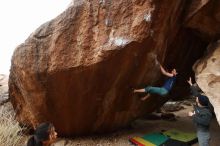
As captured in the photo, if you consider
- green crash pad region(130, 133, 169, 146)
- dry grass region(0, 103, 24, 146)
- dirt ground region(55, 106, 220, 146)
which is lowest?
dirt ground region(55, 106, 220, 146)

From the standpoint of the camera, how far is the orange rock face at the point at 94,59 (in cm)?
564

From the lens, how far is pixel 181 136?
6.63m

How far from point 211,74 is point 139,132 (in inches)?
77.9

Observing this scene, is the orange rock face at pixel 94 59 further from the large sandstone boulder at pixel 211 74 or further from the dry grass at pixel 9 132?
the large sandstone boulder at pixel 211 74

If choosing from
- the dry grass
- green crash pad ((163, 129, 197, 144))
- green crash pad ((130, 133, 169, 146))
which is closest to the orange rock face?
the dry grass

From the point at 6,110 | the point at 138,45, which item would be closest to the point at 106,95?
the point at 138,45

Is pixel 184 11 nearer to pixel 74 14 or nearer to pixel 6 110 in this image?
pixel 74 14

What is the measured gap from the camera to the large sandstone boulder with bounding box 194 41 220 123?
5.54 metres

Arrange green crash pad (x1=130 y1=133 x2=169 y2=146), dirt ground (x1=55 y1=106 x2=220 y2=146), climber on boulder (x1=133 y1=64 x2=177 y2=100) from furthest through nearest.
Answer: dirt ground (x1=55 y1=106 x2=220 y2=146)
green crash pad (x1=130 y1=133 x2=169 y2=146)
climber on boulder (x1=133 y1=64 x2=177 y2=100)

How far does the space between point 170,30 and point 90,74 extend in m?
1.55

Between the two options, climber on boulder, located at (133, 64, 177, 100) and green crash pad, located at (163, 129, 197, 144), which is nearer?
climber on boulder, located at (133, 64, 177, 100)

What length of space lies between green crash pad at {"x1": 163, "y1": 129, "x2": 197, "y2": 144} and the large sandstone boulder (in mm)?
1106

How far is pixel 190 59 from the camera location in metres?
7.16

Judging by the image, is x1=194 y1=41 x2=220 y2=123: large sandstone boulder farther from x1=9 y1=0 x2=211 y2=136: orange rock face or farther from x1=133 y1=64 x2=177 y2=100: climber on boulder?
x1=9 y1=0 x2=211 y2=136: orange rock face
